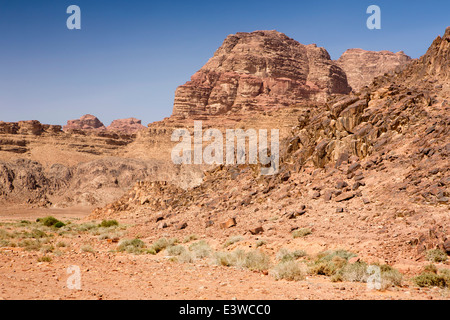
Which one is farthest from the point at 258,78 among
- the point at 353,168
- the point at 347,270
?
the point at 347,270

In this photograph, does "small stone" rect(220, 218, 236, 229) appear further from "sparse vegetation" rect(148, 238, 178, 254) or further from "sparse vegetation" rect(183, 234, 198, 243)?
"sparse vegetation" rect(148, 238, 178, 254)

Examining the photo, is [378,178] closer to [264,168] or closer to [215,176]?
[264,168]

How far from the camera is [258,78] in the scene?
120 meters

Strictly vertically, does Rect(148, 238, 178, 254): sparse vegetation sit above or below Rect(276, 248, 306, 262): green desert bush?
below

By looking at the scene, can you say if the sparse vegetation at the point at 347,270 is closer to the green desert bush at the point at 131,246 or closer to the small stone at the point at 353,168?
the small stone at the point at 353,168

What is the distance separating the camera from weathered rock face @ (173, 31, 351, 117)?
11525 cm

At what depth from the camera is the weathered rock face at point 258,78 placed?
378ft

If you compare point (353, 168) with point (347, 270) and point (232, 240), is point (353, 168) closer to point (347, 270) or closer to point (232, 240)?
point (232, 240)

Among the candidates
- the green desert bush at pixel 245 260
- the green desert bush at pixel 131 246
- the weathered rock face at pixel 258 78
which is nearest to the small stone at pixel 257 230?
the green desert bush at pixel 245 260

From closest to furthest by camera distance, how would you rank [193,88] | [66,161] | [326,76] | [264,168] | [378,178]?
[378,178]
[264,168]
[66,161]
[193,88]
[326,76]

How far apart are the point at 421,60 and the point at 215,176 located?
1611 cm

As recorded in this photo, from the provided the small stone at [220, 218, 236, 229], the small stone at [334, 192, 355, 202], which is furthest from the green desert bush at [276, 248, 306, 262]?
the small stone at [220, 218, 236, 229]
